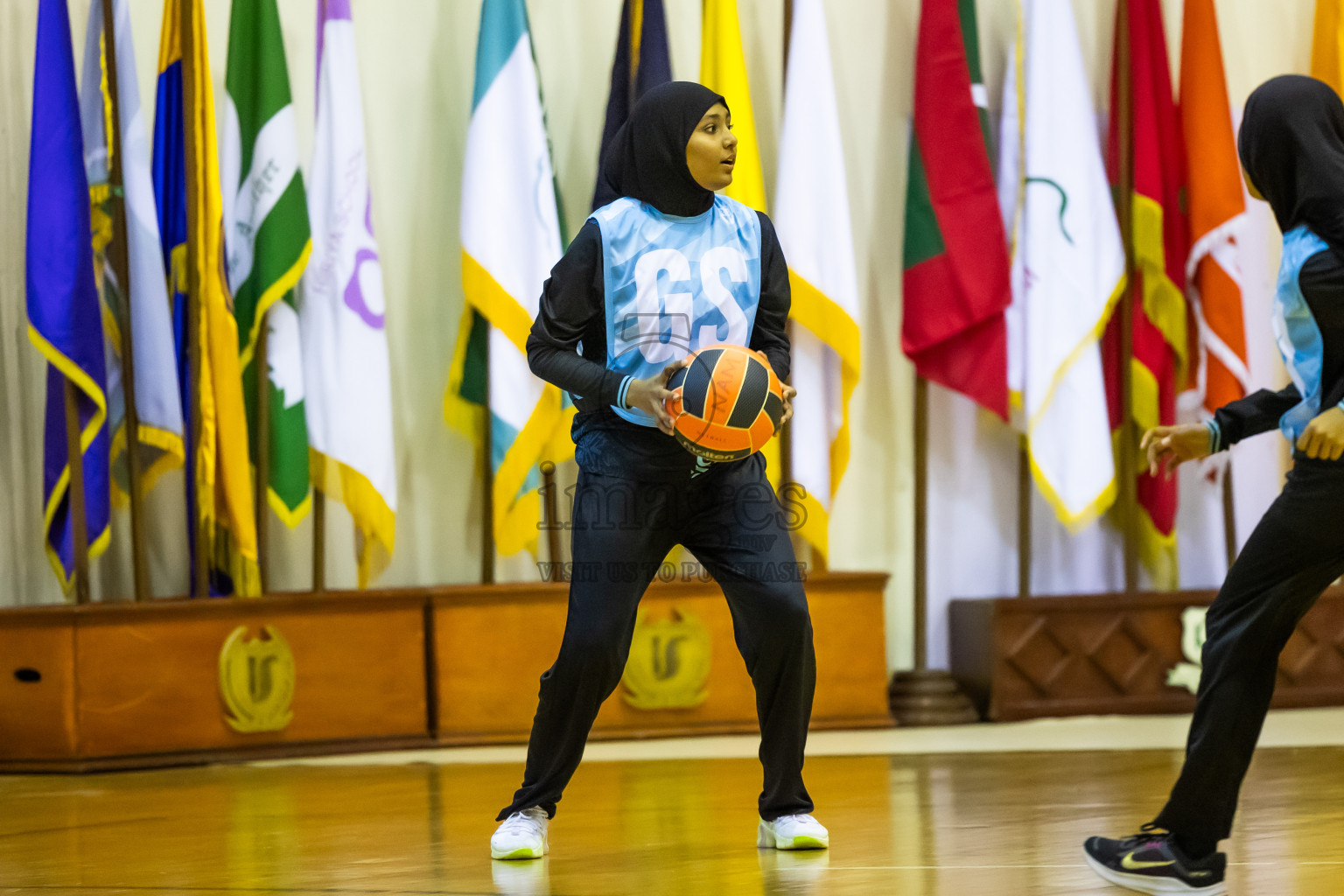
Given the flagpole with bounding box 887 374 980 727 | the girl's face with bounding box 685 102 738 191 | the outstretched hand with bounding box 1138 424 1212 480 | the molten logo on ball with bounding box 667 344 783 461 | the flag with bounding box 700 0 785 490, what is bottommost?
the flagpole with bounding box 887 374 980 727

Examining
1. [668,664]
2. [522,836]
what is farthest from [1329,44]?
[522,836]

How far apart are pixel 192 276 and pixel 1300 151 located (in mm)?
2702

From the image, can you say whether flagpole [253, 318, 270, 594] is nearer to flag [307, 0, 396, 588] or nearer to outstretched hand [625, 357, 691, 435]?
flag [307, 0, 396, 588]

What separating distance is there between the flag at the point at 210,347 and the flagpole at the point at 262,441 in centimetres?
6

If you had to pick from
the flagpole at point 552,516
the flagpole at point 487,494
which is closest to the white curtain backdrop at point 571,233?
the flagpole at point 487,494

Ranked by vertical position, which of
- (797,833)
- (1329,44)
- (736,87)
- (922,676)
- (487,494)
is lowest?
(922,676)

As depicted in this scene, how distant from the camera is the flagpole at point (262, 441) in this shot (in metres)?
3.51

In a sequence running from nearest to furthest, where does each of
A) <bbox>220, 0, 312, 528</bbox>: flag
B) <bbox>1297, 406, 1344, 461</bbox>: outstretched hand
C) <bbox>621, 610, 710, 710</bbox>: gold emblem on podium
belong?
<bbox>1297, 406, 1344, 461</bbox>: outstretched hand → <bbox>220, 0, 312, 528</bbox>: flag → <bbox>621, 610, 710, 710</bbox>: gold emblem on podium

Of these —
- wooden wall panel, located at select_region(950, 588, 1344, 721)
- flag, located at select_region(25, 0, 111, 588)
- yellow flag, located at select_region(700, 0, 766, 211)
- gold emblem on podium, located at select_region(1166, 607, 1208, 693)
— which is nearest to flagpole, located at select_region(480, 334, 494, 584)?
yellow flag, located at select_region(700, 0, 766, 211)

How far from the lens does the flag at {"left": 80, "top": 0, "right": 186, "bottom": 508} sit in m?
3.42

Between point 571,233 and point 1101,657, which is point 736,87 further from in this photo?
point 1101,657

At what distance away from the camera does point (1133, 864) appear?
5.87ft

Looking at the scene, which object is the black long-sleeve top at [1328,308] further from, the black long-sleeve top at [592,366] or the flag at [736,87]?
the flag at [736,87]

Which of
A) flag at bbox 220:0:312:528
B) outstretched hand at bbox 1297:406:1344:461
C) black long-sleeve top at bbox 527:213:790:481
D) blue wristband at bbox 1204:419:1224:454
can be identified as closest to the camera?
outstretched hand at bbox 1297:406:1344:461
